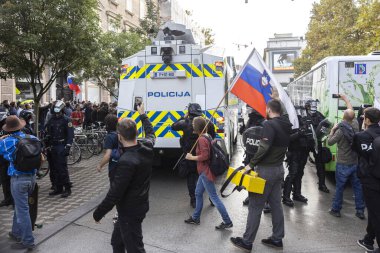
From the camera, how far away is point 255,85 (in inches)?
229

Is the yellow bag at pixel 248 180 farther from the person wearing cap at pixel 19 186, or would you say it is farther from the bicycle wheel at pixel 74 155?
the bicycle wheel at pixel 74 155

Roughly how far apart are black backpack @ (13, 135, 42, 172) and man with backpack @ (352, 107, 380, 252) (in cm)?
398

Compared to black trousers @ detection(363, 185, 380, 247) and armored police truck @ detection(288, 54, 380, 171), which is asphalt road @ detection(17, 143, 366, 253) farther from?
armored police truck @ detection(288, 54, 380, 171)

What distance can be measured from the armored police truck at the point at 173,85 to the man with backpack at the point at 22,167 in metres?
3.89

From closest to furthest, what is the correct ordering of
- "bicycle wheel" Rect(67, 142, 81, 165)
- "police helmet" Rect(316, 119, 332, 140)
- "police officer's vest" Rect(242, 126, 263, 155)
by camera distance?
"police officer's vest" Rect(242, 126, 263, 155)
"police helmet" Rect(316, 119, 332, 140)
"bicycle wheel" Rect(67, 142, 81, 165)

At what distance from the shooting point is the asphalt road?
211 inches

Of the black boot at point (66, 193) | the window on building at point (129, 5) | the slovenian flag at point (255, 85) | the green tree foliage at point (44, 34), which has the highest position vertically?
the window on building at point (129, 5)

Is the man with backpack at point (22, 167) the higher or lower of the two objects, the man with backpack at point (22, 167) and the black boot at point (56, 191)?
the higher

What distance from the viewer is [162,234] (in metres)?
5.87

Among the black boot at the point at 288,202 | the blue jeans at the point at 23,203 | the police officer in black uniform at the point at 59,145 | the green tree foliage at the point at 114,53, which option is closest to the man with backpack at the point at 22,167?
the blue jeans at the point at 23,203

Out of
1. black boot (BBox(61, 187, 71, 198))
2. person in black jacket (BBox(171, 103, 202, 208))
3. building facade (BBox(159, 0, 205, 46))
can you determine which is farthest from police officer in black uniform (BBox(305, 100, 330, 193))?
building facade (BBox(159, 0, 205, 46))

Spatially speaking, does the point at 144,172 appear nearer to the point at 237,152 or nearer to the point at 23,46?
the point at 23,46

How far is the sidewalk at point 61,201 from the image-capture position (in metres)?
6.03

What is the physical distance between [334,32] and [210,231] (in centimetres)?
2330
